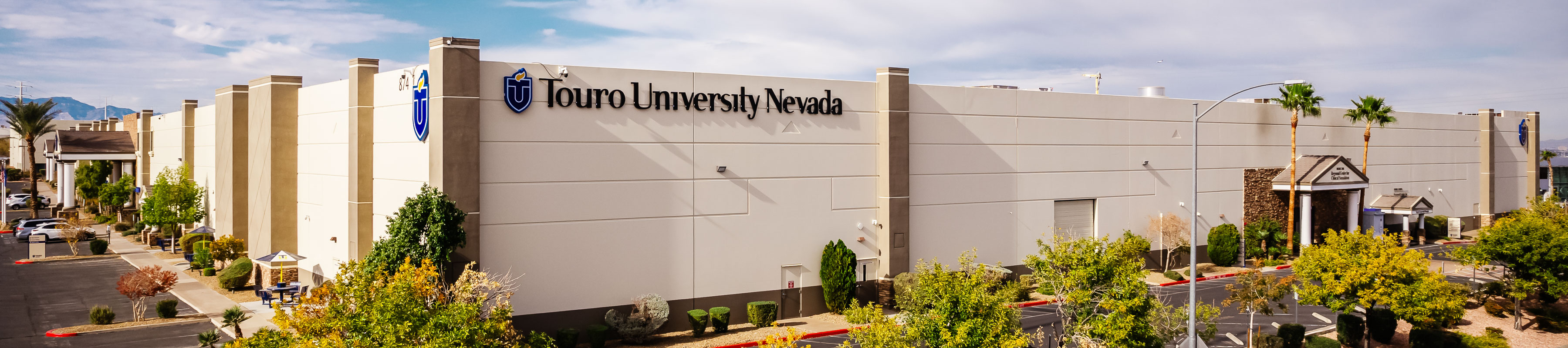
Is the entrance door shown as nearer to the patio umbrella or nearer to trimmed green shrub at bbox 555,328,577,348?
trimmed green shrub at bbox 555,328,577,348

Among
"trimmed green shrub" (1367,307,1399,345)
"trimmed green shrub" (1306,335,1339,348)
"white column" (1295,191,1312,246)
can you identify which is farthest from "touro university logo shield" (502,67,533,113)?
"white column" (1295,191,1312,246)

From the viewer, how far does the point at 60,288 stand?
38.6m

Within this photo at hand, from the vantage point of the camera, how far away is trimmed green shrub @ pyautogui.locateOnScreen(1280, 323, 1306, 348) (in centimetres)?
2791

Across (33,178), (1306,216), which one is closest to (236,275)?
(33,178)

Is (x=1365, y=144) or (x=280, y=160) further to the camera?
(x=1365, y=144)

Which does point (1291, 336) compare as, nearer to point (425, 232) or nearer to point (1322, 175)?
point (1322, 175)

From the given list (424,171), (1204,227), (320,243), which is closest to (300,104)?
(320,243)

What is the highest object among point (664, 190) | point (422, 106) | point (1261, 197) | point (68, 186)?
point (422, 106)

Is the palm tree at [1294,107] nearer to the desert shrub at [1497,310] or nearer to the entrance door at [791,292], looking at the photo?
the desert shrub at [1497,310]

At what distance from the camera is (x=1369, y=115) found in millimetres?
49875

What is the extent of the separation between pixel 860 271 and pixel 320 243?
20.3 meters

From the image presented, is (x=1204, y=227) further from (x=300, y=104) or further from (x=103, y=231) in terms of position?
(x=103, y=231)

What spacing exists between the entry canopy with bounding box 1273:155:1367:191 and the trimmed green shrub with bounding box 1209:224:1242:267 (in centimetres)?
483

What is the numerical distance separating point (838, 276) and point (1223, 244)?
22.4 m
